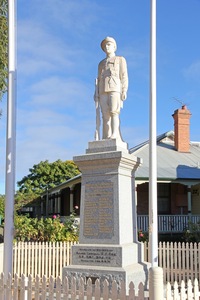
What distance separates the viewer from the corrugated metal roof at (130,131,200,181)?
2230cm

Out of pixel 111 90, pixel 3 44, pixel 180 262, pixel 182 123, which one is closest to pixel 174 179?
pixel 182 123

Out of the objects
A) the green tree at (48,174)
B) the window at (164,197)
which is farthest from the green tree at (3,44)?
the green tree at (48,174)

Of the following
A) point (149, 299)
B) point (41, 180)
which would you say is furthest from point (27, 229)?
point (41, 180)

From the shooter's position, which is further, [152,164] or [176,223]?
[176,223]

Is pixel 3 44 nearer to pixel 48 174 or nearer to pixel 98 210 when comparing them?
pixel 98 210

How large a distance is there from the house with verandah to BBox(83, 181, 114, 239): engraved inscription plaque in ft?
42.7

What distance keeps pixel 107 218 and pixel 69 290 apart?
2.12 metres

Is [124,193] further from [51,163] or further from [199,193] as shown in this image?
[51,163]

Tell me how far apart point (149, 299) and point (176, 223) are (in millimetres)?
17251

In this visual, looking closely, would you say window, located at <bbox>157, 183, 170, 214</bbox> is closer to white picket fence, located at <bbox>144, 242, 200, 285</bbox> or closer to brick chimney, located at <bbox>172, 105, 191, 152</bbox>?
brick chimney, located at <bbox>172, 105, 191, 152</bbox>

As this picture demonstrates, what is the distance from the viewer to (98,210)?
316 inches

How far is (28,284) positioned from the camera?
6246mm

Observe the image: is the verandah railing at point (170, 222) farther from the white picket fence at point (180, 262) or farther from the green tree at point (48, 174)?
the green tree at point (48, 174)

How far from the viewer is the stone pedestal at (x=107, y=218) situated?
766 cm
